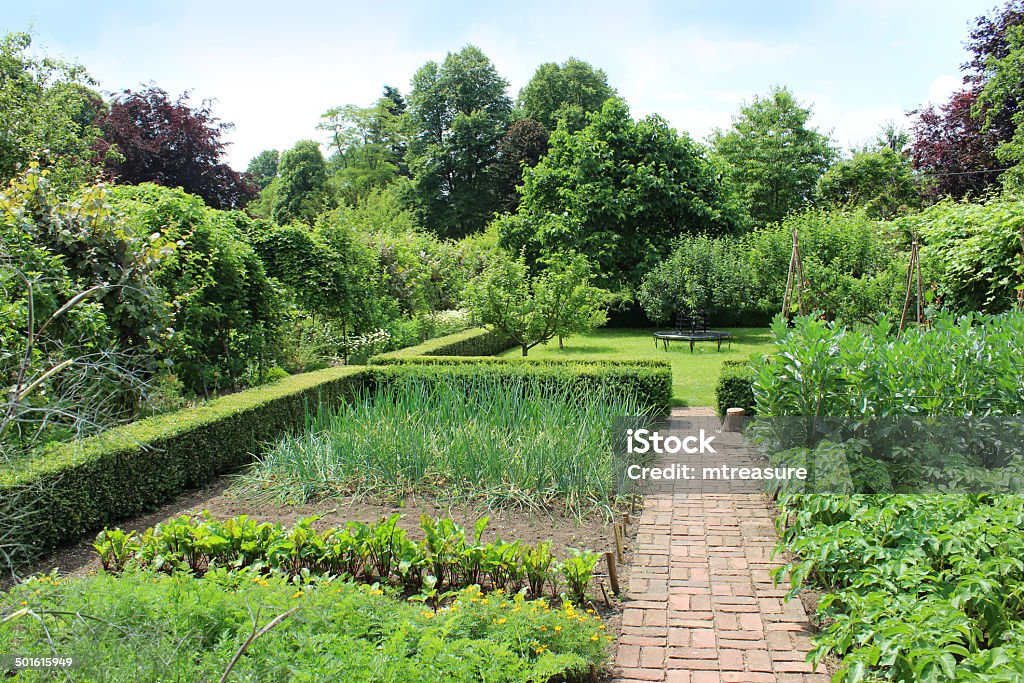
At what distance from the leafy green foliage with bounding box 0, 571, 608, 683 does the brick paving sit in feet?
1.14

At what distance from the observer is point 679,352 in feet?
48.7

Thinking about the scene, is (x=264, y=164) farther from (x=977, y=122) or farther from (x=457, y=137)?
(x=977, y=122)

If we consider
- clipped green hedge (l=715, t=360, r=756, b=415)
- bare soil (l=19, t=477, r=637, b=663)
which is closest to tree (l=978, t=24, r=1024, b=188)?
clipped green hedge (l=715, t=360, r=756, b=415)

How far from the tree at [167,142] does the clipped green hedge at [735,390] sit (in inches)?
816

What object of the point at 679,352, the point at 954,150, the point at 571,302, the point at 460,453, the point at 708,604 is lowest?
the point at 679,352

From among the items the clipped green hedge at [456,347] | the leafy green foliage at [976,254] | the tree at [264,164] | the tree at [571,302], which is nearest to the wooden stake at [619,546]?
the leafy green foliage at [976,254]

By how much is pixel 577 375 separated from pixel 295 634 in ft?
20.2

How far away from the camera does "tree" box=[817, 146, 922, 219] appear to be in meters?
27.1

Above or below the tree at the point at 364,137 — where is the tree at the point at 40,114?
below

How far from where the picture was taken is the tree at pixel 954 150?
70.3 ft

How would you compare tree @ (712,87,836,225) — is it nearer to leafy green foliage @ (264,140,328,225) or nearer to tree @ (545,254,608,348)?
tree @ (545,254,608,348)

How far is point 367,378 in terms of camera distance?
366 inches

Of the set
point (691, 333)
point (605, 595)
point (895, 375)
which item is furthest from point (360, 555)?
point (691, 333)

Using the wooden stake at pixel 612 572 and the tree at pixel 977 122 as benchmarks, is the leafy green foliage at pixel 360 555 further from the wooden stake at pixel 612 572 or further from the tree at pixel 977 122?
the tree at pixel 977 122
